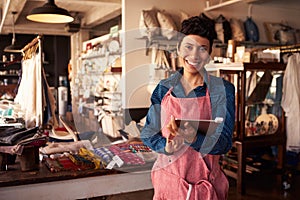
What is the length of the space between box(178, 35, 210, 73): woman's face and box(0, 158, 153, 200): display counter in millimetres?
843

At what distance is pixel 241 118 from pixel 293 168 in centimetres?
115

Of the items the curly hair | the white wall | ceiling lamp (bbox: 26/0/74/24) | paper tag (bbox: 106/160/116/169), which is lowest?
paper tag (bbox: 106/160/116/169)

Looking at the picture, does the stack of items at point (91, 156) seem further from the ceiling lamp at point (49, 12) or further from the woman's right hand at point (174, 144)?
the ceiling lamp at point (49, 12)

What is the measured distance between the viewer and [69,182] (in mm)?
1684

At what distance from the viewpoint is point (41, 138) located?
5.72ft

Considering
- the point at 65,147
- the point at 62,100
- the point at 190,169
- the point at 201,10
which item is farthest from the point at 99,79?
the point at 190,169

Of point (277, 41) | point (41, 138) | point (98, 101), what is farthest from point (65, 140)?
point (277, 41)

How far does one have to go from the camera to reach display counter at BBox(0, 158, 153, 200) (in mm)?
1588

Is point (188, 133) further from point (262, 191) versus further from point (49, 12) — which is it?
point (262, 191)

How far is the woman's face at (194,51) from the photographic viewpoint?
3.74 ft

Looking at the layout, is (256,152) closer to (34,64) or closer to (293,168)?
(293,168)

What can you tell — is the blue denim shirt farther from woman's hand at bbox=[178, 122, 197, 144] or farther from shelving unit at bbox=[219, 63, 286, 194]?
shelving unit at bbox=[219, 63, 286, 194]

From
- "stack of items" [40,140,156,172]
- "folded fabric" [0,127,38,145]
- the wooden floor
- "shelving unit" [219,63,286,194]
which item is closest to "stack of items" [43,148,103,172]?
"stack of items" [40,140,156,172]

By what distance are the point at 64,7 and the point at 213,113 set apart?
224 inches
